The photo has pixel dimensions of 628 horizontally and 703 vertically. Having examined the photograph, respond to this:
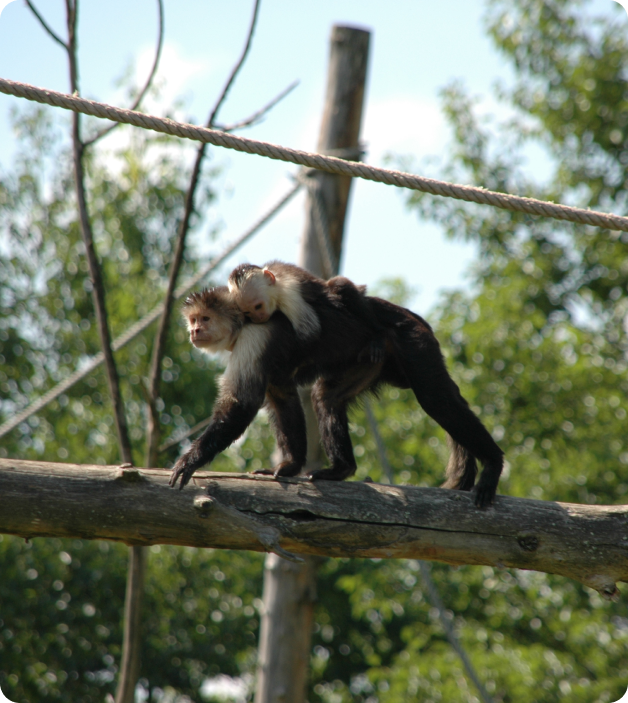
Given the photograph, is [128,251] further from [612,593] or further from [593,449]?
[612,593]

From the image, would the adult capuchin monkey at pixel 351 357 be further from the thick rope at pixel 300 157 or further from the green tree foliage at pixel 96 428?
the green tree foliage at pixel 96 428

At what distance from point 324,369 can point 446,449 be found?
21.1ft

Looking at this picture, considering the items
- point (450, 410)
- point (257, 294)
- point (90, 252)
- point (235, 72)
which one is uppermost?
point (235, 72)

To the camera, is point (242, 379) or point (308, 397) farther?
point (308, 397)

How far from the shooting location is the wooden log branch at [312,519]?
303 cm

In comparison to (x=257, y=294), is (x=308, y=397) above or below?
below

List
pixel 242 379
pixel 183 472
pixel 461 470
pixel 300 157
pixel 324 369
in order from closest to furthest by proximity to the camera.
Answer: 1. pixel 300 157
2. pixel 183 472
3. pixel 242 379
4. pixel 324 369
5. pixel 461 470

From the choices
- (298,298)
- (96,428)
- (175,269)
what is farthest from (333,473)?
(96,428)

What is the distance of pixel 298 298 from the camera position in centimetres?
390

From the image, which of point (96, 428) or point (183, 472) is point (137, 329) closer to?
point (183, 472)

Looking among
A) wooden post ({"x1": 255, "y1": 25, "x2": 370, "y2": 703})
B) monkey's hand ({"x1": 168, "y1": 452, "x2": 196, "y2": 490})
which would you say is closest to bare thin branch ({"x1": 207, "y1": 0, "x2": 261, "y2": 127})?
wooden post ({"x1": 255, "y1": 25, "x2": 370, "y2": 703})

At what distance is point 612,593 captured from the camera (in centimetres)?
318

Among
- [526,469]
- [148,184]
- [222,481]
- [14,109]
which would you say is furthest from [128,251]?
[222,481]

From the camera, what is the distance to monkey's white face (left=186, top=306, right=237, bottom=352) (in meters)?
4.00
